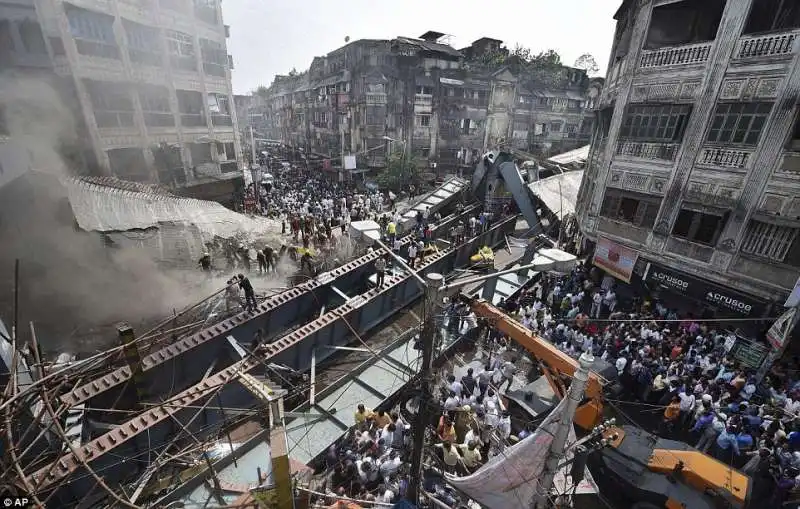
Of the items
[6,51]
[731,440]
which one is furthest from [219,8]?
[731,440]

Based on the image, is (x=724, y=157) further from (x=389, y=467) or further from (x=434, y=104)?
(x=434, y=104)

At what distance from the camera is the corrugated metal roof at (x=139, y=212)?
11719mm

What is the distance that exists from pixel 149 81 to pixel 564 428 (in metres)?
27.7

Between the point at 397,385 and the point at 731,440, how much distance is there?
8.93 metres

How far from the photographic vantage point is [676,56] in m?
13.4

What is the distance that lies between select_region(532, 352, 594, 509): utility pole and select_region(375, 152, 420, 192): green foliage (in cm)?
3145

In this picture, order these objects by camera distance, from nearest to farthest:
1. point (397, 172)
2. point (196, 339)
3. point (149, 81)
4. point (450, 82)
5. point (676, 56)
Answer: point (196, 339) → point (676, 56) → point (149, 81) → point (397, 172) → point (450, 82)

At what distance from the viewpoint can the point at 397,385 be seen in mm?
11258

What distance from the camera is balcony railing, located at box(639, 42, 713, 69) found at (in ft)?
41.9

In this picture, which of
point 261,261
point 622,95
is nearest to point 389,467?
point 261,261

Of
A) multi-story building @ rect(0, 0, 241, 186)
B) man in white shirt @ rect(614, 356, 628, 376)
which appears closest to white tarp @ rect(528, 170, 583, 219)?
man in white shirt @ rect(614, 356, 628, 376)

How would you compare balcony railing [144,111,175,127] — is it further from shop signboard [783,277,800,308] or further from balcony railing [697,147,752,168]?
shop signboard [783,277,800,308]

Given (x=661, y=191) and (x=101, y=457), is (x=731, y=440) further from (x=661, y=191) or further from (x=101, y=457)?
(x=101, y=457)

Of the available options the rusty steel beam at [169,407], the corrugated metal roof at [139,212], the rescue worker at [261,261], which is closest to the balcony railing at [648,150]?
the rusty steel beam at [169,407]
